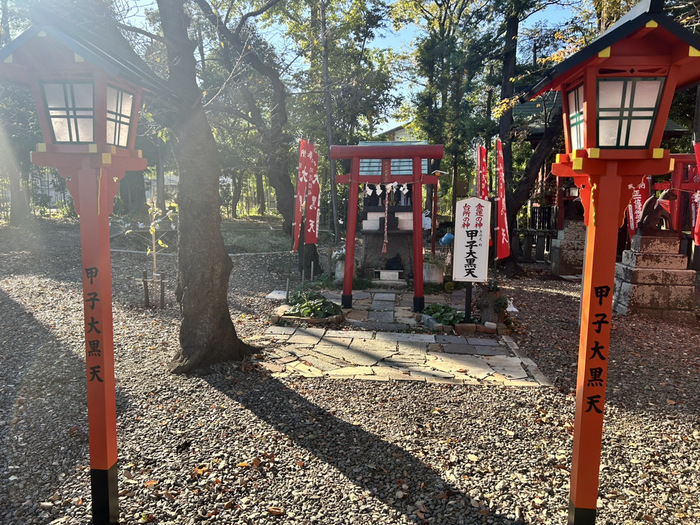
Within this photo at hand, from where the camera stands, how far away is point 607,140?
2.90m

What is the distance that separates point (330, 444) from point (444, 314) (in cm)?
476

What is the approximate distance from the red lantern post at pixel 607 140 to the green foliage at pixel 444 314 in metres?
5.13

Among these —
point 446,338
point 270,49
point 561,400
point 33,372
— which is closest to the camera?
point 561,400

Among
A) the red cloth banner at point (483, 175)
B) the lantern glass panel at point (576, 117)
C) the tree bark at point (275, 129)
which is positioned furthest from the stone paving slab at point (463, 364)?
the tree bark at point (275, 129)

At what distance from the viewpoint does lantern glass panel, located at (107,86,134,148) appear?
10.7 feet

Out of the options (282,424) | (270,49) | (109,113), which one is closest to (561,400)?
(282,424)

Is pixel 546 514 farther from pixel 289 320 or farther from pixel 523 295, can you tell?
pixel 523 295

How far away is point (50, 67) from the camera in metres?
3.14

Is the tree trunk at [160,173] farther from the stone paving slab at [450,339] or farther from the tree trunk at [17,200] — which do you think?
the stone paving slab at [450,339]

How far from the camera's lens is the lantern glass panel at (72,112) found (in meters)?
3.13

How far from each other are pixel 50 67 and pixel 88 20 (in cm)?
330

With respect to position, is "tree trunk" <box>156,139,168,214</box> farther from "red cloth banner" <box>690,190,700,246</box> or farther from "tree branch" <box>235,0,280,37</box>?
"red cloth banner" <box>690,190,700,246</box>

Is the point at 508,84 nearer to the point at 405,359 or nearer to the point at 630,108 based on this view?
the point at 405,359

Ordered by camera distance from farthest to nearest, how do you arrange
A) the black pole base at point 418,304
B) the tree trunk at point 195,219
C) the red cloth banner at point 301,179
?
the red cloth banner at point 301,179 < the black pole base at point 418,304 < the tree trunk at point 195,219
